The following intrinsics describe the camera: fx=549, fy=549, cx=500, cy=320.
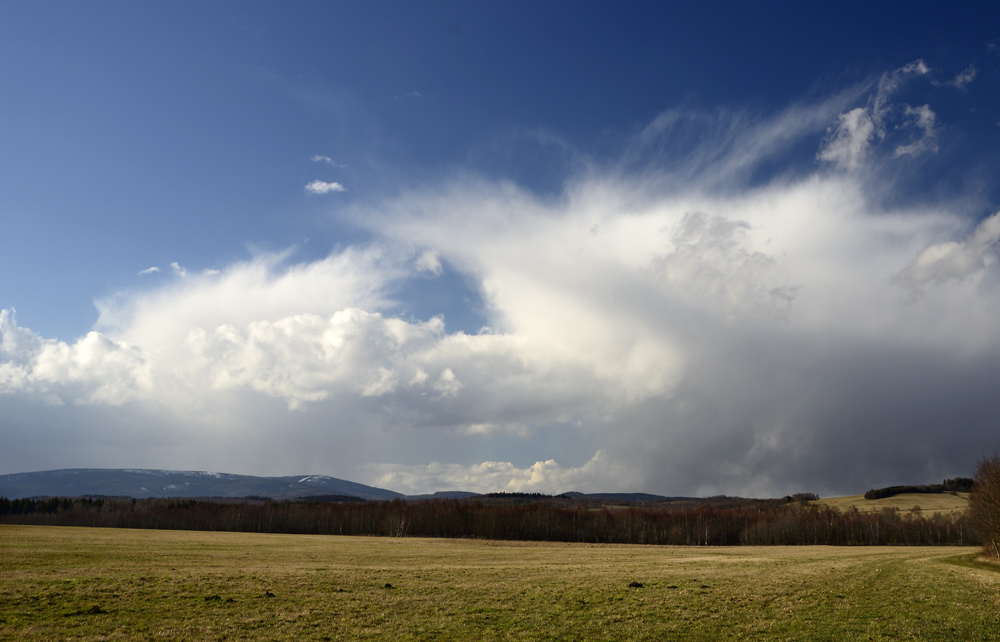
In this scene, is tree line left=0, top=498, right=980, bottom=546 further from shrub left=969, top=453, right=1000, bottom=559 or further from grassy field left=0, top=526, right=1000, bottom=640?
grassy field left=0, top=526, right=1000, bottom=640

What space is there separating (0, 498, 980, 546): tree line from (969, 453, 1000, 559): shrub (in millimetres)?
76508

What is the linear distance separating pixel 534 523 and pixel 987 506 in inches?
4416

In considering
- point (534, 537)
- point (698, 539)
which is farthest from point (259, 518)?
point (698, 539)

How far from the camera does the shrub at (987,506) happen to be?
68312mm

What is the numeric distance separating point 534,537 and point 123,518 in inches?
5124

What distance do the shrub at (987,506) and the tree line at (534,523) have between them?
251 ft

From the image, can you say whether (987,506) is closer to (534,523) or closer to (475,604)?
(475,604)

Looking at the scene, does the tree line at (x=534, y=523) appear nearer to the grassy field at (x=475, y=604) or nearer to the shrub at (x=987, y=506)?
the shrub at (x=987, y=506)

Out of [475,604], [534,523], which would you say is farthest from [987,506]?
[534,523]

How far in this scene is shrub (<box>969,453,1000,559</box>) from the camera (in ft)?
224

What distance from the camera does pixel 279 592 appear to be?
31609mm

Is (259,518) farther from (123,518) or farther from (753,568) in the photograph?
(753,568)

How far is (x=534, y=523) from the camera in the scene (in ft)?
536

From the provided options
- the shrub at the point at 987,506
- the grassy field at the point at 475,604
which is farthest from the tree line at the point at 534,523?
A: the grassy field at the point at 475,604
